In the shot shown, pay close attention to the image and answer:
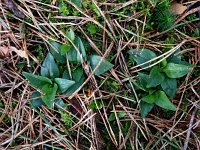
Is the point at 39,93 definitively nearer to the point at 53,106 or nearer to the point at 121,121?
the point at 53,106

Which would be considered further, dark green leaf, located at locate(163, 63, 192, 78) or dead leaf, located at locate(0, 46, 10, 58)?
dead leaf, located at locate(0, 46, 10, 58)

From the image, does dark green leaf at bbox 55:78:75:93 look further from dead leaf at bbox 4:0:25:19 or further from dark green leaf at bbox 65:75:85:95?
dead leaf at bbox 4:0:25:19

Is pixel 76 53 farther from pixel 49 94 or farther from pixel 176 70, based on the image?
pixel 176 70

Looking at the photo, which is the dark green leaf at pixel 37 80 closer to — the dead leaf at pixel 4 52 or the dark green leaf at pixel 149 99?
the dead leaf at pixel 4 52

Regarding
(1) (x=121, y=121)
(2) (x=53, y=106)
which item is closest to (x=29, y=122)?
(2) (x=53, y=106)

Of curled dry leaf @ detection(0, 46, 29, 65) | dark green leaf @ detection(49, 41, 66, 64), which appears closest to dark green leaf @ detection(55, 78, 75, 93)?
dark green leaf @ detection(49, 41, 66, 64)

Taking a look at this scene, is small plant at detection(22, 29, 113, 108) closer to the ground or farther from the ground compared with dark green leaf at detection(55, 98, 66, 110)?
farther from the ground

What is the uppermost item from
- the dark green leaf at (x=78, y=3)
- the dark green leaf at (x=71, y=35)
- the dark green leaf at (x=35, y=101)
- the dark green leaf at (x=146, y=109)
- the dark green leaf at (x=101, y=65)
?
the dark green leaf at (x=78, y=3)

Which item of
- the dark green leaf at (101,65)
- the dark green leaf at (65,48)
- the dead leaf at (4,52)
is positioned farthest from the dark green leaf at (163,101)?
the dead leaf at (4,52)
